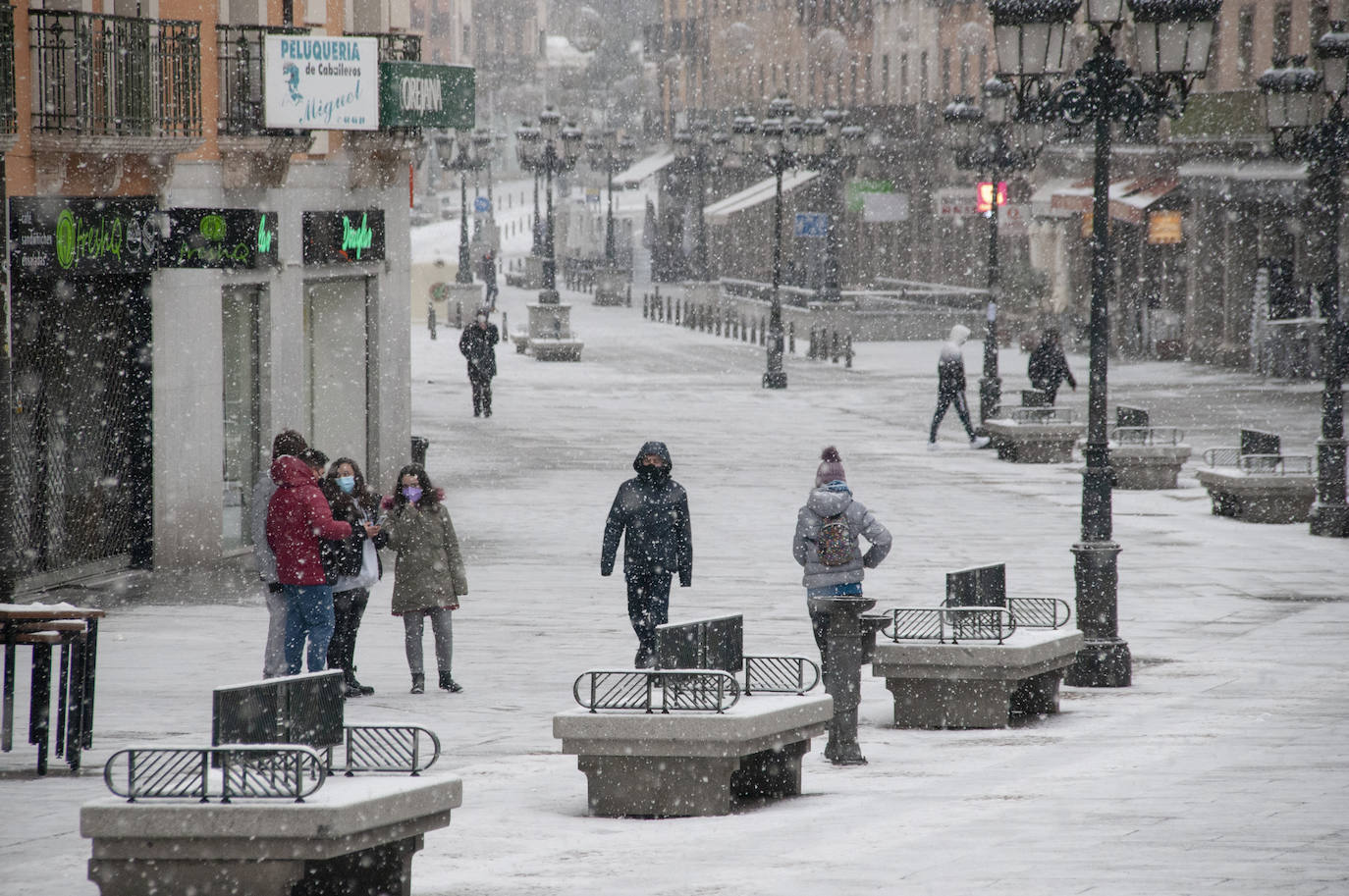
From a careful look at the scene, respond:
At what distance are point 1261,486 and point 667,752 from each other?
49.7 ft

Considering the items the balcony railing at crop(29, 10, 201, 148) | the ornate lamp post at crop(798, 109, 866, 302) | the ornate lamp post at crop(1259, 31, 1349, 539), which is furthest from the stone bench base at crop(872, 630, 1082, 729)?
the ornate lamp post at crop(798, 109, 866, 302)

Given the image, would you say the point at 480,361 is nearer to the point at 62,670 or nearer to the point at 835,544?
the point at 835,544

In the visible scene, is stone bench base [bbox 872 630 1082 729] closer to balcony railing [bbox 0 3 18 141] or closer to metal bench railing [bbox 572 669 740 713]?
metal bench railing [bbox 572 669 740 713]

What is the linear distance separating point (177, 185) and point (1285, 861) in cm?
1431

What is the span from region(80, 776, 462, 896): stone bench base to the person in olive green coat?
604cm

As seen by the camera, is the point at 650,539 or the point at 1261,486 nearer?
the point at 650,539

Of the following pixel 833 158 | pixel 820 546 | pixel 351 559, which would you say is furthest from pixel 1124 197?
pixel 351 559

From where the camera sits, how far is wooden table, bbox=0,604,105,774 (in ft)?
35.4

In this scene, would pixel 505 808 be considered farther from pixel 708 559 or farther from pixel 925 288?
pixel 925 288

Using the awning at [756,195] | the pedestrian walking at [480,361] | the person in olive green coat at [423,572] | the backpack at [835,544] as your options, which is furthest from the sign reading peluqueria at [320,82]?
the awning at [756,195]

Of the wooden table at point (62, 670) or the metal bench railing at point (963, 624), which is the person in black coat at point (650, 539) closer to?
the metal bench railing at point (963, 624)

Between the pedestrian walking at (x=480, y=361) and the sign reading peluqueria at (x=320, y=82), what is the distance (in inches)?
520

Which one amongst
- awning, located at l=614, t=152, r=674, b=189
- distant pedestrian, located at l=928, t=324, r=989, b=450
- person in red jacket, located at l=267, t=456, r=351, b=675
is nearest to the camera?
person in red jacket, located at l=267, t=456, r=351, b=675

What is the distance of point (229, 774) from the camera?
24.6ft
